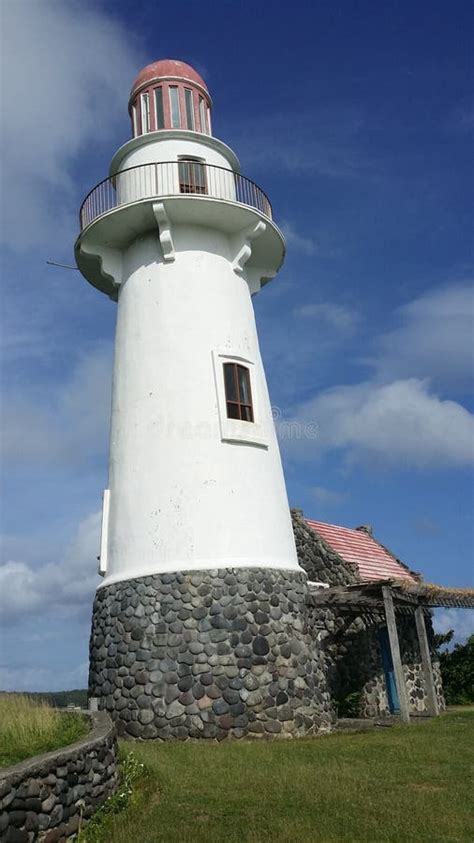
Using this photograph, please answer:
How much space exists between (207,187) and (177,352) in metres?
4.28

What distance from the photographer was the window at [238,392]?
50.1ft

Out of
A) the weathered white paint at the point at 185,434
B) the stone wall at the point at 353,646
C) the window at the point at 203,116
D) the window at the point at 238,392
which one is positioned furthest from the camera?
the window at the point at 203,116

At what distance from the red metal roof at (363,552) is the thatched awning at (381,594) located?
1949 mm

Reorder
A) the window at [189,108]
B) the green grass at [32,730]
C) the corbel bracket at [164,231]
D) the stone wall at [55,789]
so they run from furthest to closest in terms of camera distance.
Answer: the window at [189,108], the corbel bracket at [164,231], the green grass at [32,730], the stone wall at [55,789]

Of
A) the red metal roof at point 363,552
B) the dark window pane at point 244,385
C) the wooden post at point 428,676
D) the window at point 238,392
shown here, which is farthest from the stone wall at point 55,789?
the red metal roof at point 363,552

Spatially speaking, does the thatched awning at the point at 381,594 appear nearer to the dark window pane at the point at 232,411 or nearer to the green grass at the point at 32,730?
the dark window pane at the point at 232,411

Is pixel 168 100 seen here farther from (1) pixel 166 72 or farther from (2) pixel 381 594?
(2) pixel 381 594

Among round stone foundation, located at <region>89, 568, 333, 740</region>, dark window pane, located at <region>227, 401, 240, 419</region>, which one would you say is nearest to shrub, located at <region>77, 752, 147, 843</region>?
round stone foundation, located at <region>89, 568, 333, 740</region>

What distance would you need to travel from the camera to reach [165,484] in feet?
47.1

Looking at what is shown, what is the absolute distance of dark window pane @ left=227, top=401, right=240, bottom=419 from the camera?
1516 cm

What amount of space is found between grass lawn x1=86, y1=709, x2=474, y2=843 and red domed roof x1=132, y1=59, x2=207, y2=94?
49.0 feet

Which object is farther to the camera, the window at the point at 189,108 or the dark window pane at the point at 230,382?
the window at the point at 189,108

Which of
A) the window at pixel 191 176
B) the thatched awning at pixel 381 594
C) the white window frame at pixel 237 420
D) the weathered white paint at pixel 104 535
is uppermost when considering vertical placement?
the window at pixel 191 176

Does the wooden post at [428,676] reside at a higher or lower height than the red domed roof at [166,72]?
lower
